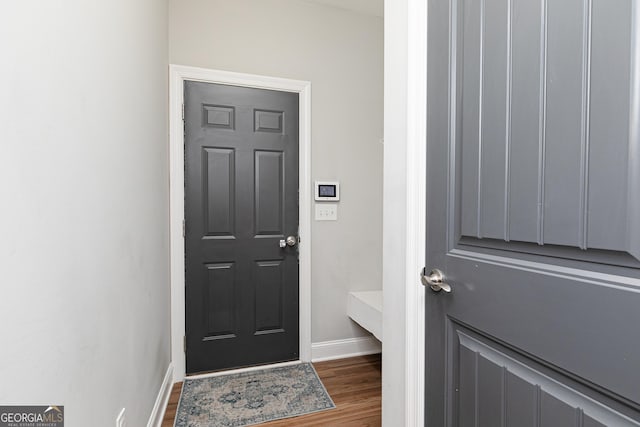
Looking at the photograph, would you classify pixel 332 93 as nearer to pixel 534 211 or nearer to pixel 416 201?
pixel 416 201

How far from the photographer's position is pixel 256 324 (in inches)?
89.8

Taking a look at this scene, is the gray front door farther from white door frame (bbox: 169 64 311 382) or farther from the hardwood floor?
white door frame (bbox: 169 64 311 382)

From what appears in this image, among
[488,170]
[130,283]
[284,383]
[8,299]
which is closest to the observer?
[8,299]

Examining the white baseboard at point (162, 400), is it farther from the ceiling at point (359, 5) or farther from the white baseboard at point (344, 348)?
the ceiling at point (359, 5)

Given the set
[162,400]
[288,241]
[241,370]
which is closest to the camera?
[162,400]

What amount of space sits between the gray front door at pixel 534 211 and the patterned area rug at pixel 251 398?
42.8 inches

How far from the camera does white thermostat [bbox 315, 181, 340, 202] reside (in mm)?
2395

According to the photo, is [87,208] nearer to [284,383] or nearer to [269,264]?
[269,264]

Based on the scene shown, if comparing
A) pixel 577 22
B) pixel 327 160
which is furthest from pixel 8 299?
pixel 327 160

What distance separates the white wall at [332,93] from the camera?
221cm

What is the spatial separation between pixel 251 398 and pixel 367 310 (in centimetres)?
96

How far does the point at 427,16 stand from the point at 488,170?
24.0 inches

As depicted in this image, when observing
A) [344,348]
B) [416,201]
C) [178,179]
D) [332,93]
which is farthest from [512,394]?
[332,93]

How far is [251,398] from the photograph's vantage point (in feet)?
6.23
